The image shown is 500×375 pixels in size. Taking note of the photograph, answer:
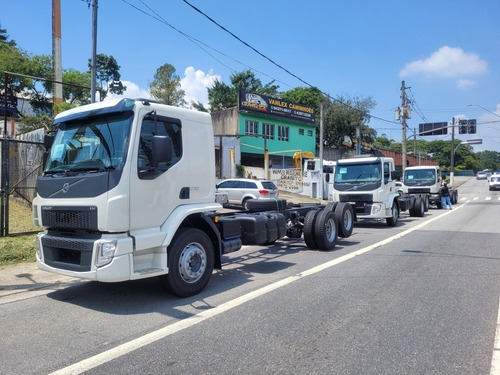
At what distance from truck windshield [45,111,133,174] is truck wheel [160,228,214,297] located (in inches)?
54.2

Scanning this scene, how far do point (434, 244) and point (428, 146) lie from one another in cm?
11848

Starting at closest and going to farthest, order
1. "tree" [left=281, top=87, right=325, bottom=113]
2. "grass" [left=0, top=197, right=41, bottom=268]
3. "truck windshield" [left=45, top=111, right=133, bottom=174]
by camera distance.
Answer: "truck windshield" [left=45, top=111, right=133, bottom=174], "grass" [left=0, top=197, right=41, bottom=268], "tree" [left=281, top=87, right=325, bottom=113]

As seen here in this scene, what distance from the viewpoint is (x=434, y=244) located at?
10.4 m

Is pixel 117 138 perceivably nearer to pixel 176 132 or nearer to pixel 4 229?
pixel 176 132

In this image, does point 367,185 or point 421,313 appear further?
point 367,185

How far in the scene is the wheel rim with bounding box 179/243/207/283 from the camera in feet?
18.4

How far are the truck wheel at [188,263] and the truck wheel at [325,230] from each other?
3.86 m

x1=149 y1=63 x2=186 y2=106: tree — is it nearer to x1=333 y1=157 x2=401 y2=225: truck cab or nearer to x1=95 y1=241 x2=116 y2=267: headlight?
x1=333 y1=157 x2=401 y2=225: truck cab

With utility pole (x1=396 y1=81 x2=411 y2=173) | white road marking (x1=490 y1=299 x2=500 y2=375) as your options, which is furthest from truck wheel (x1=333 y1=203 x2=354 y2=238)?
utility pole (x1=396 y1=81 x2=411 y2=173)

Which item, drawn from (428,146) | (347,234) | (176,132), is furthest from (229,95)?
(428,146)

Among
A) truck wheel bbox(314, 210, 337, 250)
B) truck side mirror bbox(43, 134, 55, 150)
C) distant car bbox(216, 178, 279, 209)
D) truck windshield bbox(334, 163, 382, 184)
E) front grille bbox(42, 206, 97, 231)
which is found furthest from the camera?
distant car bbox(216, 178, 279, 209)

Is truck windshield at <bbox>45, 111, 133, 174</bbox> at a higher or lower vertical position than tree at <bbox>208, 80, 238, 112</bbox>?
lower

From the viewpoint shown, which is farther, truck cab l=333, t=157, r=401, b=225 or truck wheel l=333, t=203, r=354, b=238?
truck cab l=333, t=157, r=401, b=225

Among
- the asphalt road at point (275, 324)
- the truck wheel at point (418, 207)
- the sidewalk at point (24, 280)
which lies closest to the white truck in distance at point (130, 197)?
the asphalt road at point (275, 324)
